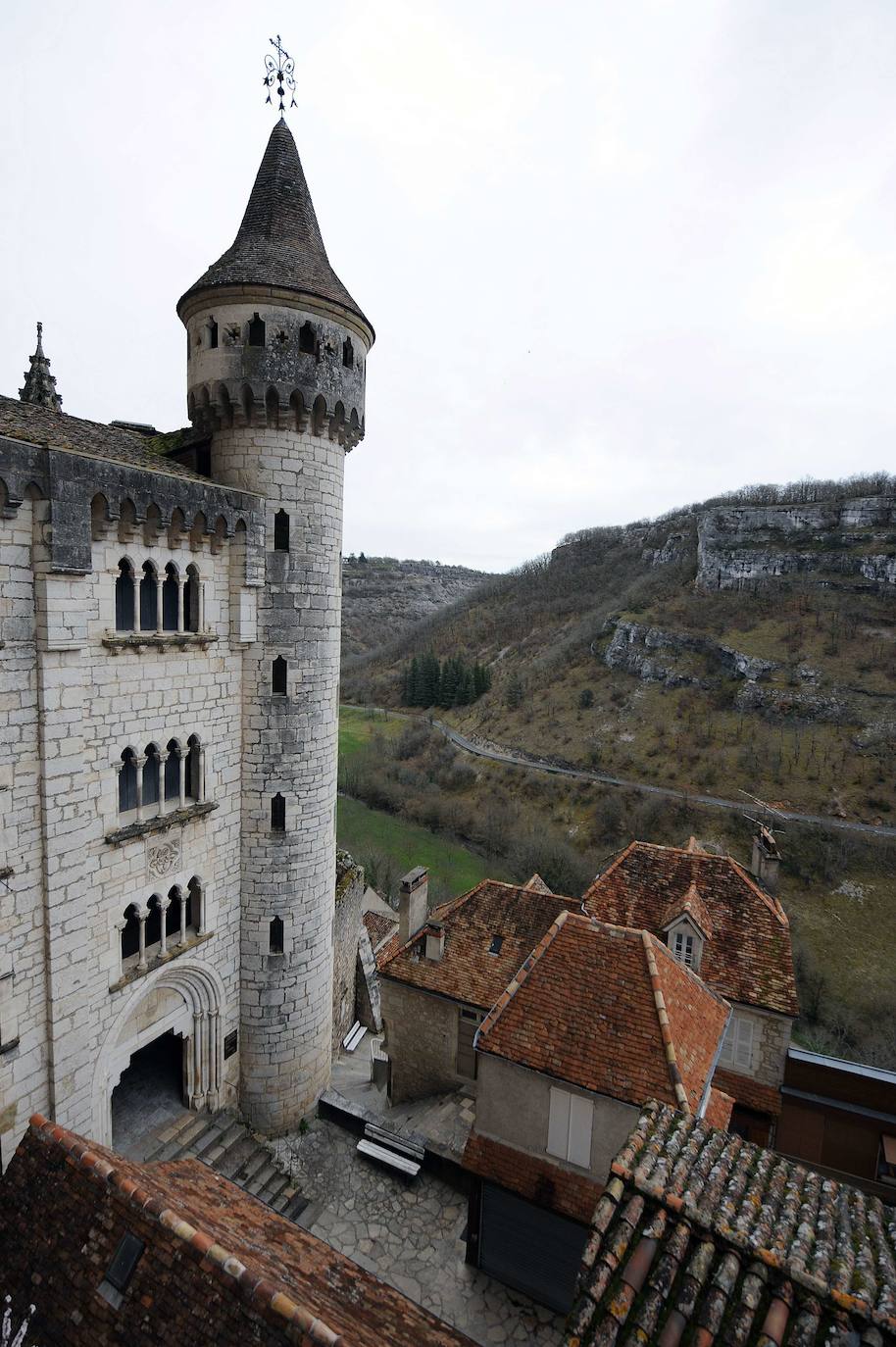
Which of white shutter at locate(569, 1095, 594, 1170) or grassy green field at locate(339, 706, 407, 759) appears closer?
white shutter at locate(569, 1095, 594, 1170)

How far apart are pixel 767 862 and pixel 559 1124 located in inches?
490

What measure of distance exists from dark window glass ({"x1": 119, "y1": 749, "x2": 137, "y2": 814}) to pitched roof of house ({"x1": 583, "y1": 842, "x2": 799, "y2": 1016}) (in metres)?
11.9

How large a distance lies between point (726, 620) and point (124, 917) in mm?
75579

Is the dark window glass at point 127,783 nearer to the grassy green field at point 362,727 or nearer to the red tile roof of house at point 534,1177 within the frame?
the red tile roof of house at point 534,1177

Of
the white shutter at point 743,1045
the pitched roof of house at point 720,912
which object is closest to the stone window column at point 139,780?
the pitched roof of house at point 720,912

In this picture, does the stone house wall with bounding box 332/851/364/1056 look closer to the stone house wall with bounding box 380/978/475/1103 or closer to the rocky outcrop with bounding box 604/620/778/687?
the stone house wall with bounding box 380/978/475/1103

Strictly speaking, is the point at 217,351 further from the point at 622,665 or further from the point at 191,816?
the point at 622,665

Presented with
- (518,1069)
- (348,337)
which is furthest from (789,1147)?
(348,337)

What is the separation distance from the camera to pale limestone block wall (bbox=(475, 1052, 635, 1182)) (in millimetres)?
10828

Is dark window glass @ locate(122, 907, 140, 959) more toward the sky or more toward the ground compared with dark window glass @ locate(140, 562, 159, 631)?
more toward the ground

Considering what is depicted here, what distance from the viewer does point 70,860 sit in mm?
11188

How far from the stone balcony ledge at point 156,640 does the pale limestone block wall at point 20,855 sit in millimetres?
1424

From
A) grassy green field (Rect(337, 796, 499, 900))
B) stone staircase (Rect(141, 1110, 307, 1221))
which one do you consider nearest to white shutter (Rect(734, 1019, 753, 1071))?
stone staircase (Rect(141, 1110, 307, 1221))

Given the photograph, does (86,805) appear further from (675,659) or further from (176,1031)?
(675,659)
